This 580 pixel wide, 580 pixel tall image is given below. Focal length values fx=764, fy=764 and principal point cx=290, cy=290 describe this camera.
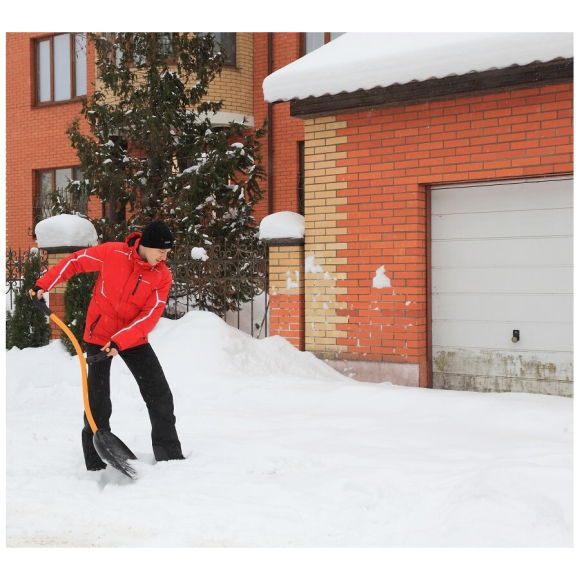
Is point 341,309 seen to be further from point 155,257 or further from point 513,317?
point 155,257

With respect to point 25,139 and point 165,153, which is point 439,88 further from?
point 25,139

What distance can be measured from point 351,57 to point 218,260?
9.35 feet

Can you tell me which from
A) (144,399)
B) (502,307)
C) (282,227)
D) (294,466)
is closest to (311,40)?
(282,227)

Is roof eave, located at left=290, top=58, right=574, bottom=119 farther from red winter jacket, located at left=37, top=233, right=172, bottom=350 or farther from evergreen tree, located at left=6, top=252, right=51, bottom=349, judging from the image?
evergreen tree, located at left=6, top=252, right=51, bottom=349

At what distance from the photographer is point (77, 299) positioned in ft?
30.6

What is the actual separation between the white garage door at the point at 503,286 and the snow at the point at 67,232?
15.4 ft

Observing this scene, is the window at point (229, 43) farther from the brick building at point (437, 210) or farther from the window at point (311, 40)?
the brick building at point (437, 210)

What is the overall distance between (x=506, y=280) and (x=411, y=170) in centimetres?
148

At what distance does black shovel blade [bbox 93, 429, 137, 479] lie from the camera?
4766mm

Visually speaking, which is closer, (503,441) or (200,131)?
(503,441)

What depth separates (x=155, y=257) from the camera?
16.1 feet

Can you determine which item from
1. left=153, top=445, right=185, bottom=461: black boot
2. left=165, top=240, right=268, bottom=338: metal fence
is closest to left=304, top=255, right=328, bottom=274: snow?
left=165, top=240, right=268, bottom=338: metal fence

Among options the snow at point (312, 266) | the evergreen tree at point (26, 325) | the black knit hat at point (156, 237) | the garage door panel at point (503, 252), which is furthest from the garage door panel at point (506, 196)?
the evergreen tree at point (26, 325)
